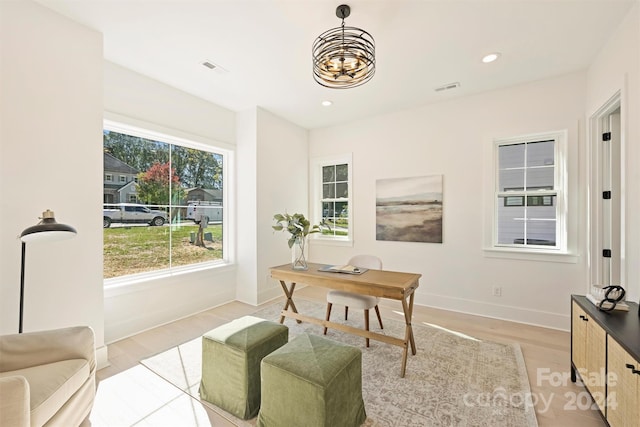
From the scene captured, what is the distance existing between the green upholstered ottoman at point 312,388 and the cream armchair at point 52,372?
3.42 ft

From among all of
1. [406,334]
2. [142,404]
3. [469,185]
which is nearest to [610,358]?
[406,334]

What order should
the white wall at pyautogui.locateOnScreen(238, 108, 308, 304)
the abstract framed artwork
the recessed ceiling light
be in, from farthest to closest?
1. the white wall at pyautogui.locateOnScreen(238, 108, 308, 304)
2. the abstract framed artwork
3. the recessed ceiling light

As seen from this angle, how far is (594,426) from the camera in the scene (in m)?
1.69

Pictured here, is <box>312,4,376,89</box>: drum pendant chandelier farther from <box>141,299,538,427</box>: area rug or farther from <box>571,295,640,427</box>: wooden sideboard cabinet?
<box>141,299,538,427</box>: area rug

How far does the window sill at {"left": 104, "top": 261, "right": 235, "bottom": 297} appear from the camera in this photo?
281cm

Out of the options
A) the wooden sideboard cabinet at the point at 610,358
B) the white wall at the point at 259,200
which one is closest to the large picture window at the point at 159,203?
the white wall at the point at 259,200

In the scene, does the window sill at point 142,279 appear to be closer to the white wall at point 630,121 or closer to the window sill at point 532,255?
the window sill at point 532,255

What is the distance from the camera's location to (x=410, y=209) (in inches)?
157

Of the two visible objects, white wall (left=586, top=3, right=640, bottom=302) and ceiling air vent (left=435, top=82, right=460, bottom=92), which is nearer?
white wall (left=586, top=3, right=640, bottom=302)

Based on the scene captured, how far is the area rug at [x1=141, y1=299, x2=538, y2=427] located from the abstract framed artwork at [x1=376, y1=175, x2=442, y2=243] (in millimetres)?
1409

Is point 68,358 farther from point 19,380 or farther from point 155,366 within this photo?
→ point 155,366

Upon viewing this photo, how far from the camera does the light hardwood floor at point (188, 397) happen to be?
1754 mm

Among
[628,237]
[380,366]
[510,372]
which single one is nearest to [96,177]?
[380,366]

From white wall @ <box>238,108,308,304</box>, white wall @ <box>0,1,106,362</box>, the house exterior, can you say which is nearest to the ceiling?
white wall @ <box>0,1,106,362</box>
